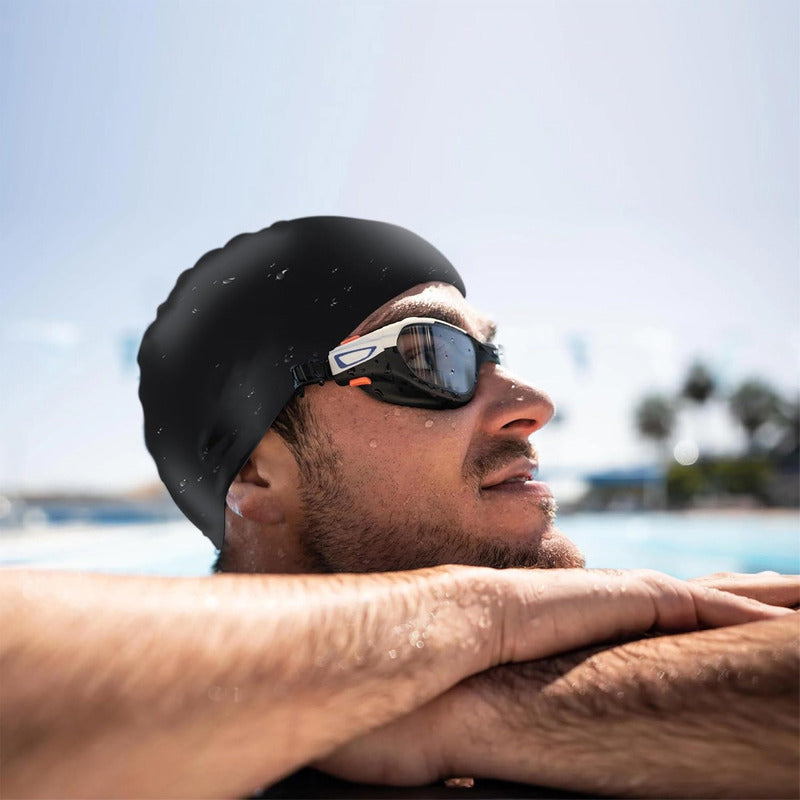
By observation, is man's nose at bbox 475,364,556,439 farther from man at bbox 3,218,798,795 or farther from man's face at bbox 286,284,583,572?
man at bbox 3,218,798,795

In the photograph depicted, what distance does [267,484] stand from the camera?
2.13m

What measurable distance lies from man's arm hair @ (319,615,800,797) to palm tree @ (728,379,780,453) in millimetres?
55050

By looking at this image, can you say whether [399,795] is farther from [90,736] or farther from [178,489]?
[178,489]

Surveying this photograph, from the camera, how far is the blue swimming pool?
12594 mm

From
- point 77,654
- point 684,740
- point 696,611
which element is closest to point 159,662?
point 77,654

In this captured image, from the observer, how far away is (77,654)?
867 millimetres

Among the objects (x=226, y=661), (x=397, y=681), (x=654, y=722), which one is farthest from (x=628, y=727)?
(x=226, y=661)

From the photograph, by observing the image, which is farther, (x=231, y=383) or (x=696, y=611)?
(x=231, y=383)

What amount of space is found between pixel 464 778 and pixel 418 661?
0.82 feet

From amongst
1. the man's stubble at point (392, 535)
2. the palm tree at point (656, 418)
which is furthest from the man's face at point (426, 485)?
the palm tree at point (656, 418)

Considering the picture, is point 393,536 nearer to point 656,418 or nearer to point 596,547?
point 596,547

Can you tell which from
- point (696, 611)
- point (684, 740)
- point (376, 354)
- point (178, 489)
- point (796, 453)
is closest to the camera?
point (684, 740)

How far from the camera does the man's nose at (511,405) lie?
6.56 ft

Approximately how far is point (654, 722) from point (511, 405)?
43.9 inches
